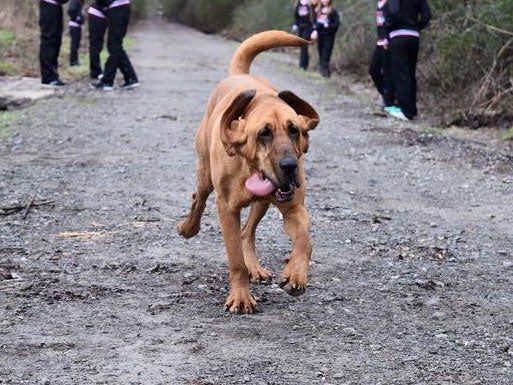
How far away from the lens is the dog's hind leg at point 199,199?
5.36m

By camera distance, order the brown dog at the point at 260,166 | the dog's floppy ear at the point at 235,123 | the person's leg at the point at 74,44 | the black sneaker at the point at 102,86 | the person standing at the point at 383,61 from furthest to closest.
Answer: the person's leg at the point at 74,44 < the black sneaker at the point at 102,86 < the person standing at the point at 383,61 < the dog's floppy ear at the point at 235,123 < the brown dog at the point at 260,166

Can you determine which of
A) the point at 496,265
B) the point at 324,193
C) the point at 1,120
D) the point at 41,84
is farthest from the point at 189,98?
the point at 496,265

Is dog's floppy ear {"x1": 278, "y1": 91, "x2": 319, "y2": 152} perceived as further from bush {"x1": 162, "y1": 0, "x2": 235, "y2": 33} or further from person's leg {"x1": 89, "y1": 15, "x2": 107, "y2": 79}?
bush {"x1": 162, "y1": 0, "x2": 235, "y2": 33}

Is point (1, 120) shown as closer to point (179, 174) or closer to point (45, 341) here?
point (179, 174)

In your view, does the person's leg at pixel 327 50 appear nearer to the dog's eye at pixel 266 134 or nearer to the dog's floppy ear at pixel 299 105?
the dog's floppy ear at pixel 299 105

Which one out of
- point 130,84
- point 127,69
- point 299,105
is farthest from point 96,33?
point 299,105

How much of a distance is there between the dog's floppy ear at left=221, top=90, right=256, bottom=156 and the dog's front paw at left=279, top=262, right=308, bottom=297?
0.63 m

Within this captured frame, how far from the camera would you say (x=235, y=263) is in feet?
15.2

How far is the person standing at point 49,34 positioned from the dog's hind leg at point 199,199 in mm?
9655

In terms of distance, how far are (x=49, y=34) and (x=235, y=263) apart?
11.0 meters

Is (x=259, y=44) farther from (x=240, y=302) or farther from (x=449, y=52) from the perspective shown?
(x=449, y=52)

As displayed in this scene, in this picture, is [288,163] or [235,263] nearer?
[288,163]

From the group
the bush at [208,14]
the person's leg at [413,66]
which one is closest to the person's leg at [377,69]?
the person's leg at [413,66]

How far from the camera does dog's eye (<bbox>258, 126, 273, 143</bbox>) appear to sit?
413 centimetres
